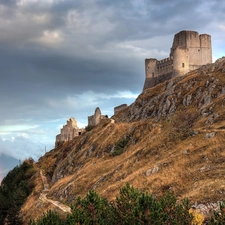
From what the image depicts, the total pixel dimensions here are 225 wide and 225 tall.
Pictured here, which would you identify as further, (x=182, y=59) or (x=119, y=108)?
(x=119, y=108)

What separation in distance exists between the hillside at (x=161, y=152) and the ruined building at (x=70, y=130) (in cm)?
2302

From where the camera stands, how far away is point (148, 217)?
22.2 m

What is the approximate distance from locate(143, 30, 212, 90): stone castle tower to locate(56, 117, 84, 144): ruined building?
87.7ft

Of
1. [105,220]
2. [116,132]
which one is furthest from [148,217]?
[116,132]

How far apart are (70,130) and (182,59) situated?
142ft

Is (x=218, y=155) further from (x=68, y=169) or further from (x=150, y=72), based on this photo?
(x=150, y=72)

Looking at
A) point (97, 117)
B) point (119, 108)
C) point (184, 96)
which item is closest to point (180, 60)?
point (119, 108)

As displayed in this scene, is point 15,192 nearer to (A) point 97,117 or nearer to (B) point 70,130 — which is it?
(A) point 97,117

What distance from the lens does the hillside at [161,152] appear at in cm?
3092

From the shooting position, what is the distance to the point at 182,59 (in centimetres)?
8762

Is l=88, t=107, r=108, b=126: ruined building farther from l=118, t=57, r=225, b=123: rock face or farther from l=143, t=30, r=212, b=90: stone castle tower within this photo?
l=118, t=57, r=225, b=123: rock face

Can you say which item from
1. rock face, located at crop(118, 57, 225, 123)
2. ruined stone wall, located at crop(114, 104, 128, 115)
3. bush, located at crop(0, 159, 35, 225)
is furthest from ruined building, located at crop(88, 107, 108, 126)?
bush, located at crop(0, 159, 35, 225)

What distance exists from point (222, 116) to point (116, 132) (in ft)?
75.6

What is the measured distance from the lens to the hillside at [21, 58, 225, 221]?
101 feet
